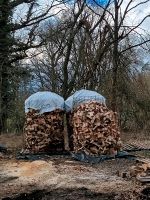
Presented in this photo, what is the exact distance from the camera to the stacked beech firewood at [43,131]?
14477 millimetres

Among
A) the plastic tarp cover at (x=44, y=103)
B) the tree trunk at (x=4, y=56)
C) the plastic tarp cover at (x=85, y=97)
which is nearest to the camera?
the plastic tarp cover at (x=85, y=97)

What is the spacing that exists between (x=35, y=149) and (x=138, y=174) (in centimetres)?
570

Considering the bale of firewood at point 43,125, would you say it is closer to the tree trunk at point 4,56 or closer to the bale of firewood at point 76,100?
the bale of firewood at point 76,100

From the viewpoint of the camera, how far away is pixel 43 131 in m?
14.5

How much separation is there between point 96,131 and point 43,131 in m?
1.89

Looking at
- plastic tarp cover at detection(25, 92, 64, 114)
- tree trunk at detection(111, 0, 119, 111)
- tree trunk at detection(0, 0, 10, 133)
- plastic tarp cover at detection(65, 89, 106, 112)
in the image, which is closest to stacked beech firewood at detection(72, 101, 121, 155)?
plastic tarp cover at detection(65, 89, 106, 112)

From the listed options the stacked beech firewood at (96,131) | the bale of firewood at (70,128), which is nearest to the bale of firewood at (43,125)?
the bale of firewood at (70,128)

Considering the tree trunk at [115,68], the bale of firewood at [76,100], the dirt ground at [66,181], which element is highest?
the tree trunk at [115,68]

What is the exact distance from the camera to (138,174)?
934cm

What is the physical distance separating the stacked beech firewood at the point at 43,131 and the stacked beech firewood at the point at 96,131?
3.48 feet

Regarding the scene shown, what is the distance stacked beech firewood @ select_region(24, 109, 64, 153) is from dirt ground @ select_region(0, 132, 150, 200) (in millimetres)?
2064

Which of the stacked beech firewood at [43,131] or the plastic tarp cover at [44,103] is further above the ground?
the plastic tarp cover at [44,103]

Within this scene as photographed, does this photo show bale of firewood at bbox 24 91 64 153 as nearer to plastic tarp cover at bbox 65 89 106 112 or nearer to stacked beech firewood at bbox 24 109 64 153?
stacked beech firewood at bbox 24 109 64 153

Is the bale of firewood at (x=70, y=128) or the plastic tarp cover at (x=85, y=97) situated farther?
the bale of firewood at (x=70, y=128)
